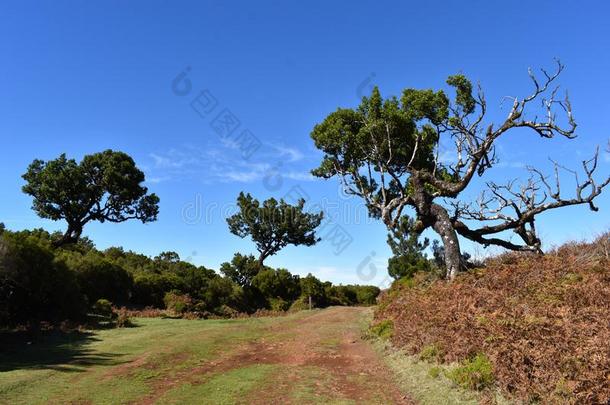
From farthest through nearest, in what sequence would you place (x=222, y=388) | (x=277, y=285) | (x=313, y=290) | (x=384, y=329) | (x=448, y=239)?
(x=277, y=285) → (x=313, y=290) → (x=448, y=239) → (x=384, y=329) → (x=222, y=388)

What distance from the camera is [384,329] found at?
1441 centimetres

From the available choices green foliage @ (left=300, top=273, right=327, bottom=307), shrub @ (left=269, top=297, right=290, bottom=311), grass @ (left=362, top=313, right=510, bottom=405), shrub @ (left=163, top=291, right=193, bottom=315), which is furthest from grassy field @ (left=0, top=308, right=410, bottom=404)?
green foliage @ (left=300, top=273, right=327, bottom=307)

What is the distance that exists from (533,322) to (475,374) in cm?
153

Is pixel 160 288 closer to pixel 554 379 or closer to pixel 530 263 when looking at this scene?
pixel 530 263

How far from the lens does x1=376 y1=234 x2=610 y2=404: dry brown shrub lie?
21.4 ft

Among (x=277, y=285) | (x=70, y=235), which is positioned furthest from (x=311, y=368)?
(x=70, y=235)

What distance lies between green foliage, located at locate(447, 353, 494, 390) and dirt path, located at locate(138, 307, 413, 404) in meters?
0.98

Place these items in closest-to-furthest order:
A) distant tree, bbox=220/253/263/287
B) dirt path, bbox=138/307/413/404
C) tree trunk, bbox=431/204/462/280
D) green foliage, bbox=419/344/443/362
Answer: dirt path, bbox=138/307/413/404 → green foliage, bbox=419/344/443/362 → tree trunk, bbox=431/204/462/280 → distant tree, bbox=220/253/263/287

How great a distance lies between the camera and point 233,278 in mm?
39156

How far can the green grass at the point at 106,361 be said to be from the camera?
866 centimetres

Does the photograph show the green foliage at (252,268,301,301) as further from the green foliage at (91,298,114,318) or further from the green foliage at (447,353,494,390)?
the green foliage at (447,353,494,390)

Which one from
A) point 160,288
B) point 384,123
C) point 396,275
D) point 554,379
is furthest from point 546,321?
point 396,275

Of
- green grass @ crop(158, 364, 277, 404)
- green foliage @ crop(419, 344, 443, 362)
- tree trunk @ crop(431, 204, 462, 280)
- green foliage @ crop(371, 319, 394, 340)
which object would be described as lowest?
green grass @ crop(158, 364, 277, 404)

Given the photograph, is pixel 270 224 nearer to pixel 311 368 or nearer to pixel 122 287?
pixel 122 287
